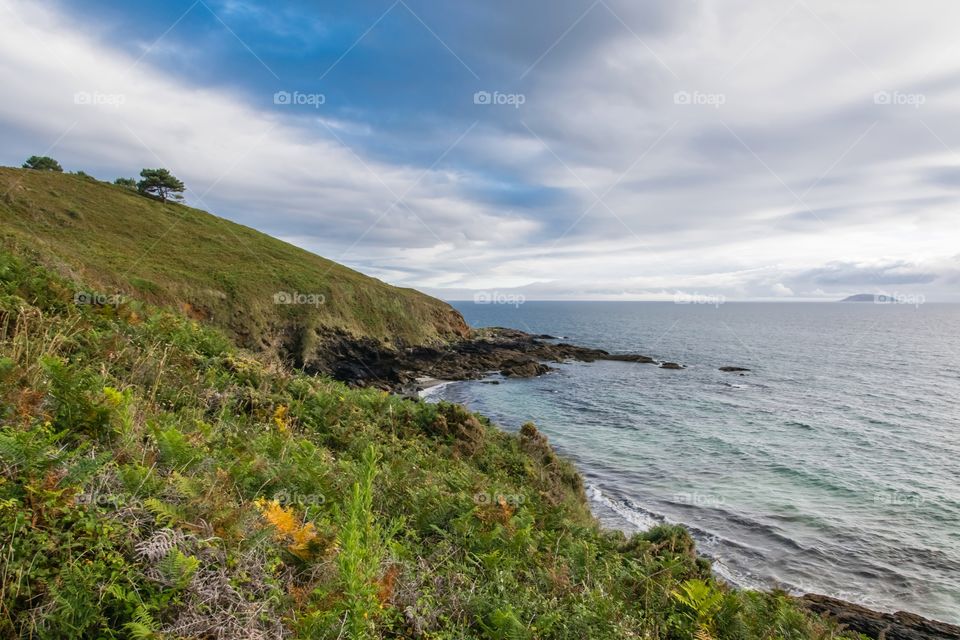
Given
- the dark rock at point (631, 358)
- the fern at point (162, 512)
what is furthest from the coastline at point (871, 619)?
the dark rock at point (631, 358)

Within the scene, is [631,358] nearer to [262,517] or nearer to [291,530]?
[291,530]

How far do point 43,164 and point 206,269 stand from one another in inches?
1373

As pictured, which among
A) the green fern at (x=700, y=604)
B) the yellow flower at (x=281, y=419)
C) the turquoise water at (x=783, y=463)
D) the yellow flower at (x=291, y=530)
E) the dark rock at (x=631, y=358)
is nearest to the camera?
the yellow flower at (x=291, y=530)

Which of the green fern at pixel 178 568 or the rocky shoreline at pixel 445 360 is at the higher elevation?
the green fern at pixel 178 568

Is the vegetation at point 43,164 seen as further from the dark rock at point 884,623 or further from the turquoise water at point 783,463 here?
the dark rock at point 884,623

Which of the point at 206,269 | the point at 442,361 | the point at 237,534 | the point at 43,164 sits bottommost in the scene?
the point at 442,361

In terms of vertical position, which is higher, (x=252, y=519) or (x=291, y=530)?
(x=252, y=519)

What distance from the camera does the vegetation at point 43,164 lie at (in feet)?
194

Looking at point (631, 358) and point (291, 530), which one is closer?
point (291, 530)

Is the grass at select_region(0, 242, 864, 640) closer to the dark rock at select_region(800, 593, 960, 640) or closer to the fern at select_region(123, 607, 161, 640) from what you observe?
the fern at select_region(123, 607, 161, 640)

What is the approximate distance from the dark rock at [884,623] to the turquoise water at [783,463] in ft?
3.68

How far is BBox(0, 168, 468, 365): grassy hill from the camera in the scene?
38.0 metres

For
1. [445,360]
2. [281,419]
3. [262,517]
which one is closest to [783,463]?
[281,419]

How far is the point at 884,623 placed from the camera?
1452 cm
